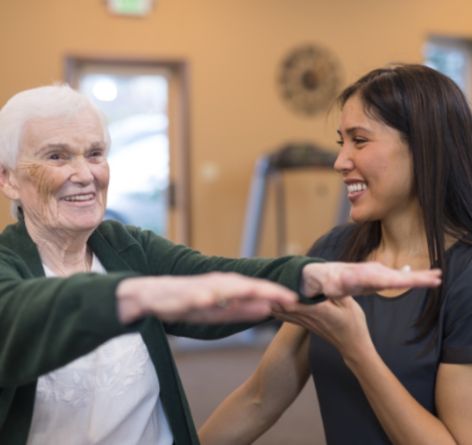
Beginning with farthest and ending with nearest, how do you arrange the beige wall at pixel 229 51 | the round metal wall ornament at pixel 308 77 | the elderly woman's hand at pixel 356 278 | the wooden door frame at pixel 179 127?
1. the round metal wall ornament at pixel 308 77
2. the wooden door frame at pixel 179 127
3. the beige wall at pixel 229 51
4. the elderly woman's hand at pixel 356 278

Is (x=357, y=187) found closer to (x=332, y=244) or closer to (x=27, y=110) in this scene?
(x=332, y=244)

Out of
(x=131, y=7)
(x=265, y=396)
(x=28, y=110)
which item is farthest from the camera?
(x=131, y=7)

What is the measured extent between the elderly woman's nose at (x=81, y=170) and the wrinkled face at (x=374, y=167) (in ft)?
2.02

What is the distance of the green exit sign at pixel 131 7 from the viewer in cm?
662

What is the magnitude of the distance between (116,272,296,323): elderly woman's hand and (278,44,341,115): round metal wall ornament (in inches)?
260

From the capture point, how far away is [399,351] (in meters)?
1.54

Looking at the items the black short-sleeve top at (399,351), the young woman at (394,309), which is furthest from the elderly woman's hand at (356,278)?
the black short-sleeve top at (399,351)

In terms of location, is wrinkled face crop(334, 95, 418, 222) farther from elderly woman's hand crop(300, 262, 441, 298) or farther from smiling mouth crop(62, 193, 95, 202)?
smiling mouth crop(62, 193, 95, 202)

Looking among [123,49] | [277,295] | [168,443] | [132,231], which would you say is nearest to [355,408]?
[168,443]

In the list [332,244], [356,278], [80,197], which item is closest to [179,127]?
[332,244]

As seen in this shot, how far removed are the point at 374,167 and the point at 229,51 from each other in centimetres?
564

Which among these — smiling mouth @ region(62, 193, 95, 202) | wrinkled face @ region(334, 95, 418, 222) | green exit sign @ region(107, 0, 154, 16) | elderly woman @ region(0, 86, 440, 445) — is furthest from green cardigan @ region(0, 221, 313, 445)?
green exit sign @ region(107, 0, 154, 16)

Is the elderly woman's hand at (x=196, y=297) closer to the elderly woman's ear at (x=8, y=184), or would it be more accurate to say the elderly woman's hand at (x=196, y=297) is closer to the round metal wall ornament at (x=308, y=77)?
the elderly woman's ear at (x=8, y=184)

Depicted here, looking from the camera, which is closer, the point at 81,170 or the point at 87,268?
the point at 81,170
